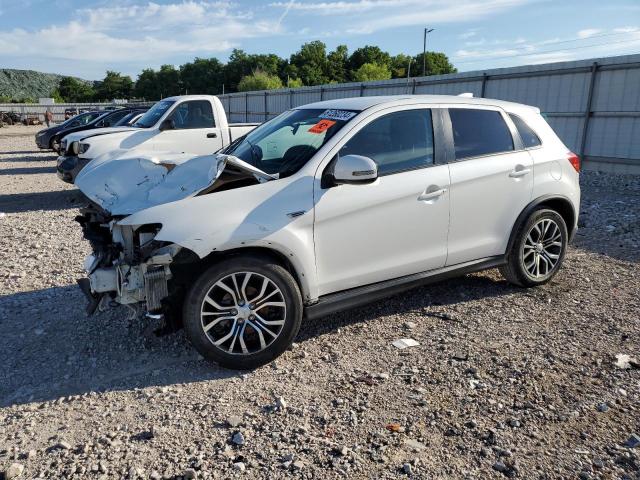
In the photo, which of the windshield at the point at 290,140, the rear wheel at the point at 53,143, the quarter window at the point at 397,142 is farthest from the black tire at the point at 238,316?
the rear wheel at the point at 53,143

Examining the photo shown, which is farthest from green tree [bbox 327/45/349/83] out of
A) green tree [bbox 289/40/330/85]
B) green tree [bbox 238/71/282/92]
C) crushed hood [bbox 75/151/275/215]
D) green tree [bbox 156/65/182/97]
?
crushed hood [bbox 75/151/275/215]

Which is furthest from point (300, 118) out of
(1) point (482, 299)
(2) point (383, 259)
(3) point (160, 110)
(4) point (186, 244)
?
(3) point (160, 110)

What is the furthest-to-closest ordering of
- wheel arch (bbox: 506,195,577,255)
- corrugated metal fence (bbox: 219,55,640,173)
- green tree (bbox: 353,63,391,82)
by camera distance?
green tree (bbox: 353,63,391,82), corrugated metal fence (bbox: 219,55,640,173), wheel arch (bbox: 506,195,577,255)

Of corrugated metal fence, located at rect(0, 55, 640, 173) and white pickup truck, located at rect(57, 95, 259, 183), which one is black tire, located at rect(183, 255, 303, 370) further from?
corrugated metal fence, located at rect(0, 55, 640, 173)

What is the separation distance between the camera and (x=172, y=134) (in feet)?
33.3

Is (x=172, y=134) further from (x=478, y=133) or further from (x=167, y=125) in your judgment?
(x=478, y=133)

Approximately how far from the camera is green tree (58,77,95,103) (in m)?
110

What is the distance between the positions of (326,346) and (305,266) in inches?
29.7

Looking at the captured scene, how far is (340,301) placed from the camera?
402 cm

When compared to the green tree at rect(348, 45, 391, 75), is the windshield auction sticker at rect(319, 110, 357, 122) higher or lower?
lower

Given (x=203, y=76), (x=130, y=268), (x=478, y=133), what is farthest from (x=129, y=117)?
(x=203, y=76)

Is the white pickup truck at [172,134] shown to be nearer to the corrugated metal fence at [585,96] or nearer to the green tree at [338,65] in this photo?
the corrugated metal fence at [585,96]

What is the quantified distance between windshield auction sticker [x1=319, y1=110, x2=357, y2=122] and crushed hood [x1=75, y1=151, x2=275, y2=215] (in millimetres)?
838

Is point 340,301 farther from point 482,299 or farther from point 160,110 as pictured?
point 160,110
